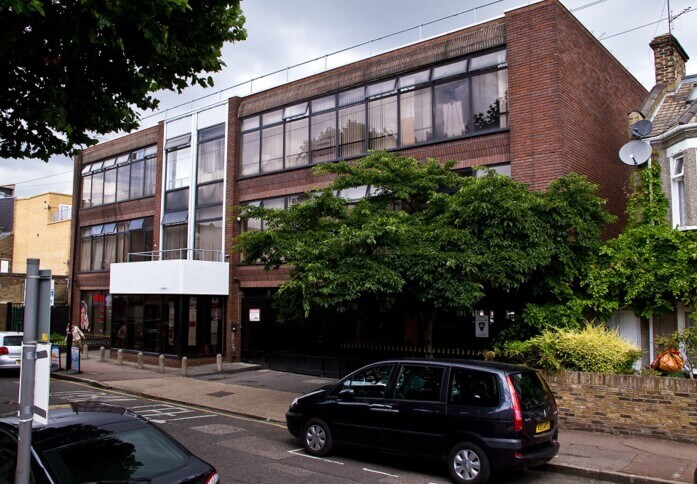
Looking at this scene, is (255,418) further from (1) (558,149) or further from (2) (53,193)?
(2) (53,193)

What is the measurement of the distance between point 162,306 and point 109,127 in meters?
12.6

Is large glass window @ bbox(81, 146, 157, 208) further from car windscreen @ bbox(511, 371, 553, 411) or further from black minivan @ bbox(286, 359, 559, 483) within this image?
car windscreen @ bbox(511, 371, 553, 411)

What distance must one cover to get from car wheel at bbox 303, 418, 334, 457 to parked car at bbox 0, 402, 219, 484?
4.08 meters

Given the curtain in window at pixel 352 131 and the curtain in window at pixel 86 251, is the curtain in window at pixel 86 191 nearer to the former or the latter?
the curtain in window at pixel 86 251

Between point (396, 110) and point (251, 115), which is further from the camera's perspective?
point (251, 115)

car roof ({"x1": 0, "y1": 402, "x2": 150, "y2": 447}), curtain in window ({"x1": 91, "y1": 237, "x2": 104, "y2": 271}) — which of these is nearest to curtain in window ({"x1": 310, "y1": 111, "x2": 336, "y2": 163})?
curtain in window ({"x1": 91, "y1": 237, "x2": 104, "y2": 271})

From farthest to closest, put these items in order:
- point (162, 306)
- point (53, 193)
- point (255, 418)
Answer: point (53, 193)
point (162, 306)
point (255, 418)

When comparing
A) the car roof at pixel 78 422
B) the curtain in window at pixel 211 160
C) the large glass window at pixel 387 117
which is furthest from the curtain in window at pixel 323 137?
the car roof at pixel 78 422

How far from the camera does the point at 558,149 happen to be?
1526cm

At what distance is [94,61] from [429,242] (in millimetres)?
7092

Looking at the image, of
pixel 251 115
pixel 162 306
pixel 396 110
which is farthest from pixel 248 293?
pixel 396 110

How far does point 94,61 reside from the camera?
974 centimetres

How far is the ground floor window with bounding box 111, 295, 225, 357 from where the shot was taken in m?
21.5

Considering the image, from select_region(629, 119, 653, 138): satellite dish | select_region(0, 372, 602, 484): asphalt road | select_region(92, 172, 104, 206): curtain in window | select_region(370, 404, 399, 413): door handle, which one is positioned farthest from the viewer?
select_region(92, 172, 104, 206): curtain in window
